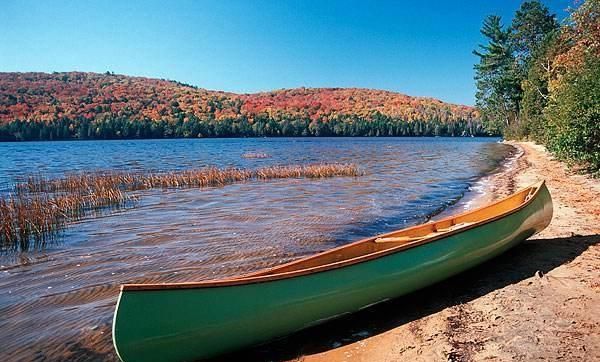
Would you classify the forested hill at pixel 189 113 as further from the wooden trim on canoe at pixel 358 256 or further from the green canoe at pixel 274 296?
the green canoe at pixel 274 296

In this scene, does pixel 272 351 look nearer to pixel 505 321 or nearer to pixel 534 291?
pixel 505 321

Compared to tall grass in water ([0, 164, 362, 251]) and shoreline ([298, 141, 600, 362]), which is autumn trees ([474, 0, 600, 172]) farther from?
tall grass in water ([0, 164, 362, 251])

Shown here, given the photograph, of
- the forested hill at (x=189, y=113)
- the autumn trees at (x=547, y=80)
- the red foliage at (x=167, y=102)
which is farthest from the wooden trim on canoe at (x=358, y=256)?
the red foliage at (x=167, y=102)

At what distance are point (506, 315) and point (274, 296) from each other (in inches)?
115

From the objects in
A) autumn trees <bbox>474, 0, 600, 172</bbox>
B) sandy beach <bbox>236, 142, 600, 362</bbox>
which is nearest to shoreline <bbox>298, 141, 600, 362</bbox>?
sandy beach <bbox>236, 142, 600, 362</bbox>

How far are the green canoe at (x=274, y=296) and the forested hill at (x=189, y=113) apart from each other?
10662 cm

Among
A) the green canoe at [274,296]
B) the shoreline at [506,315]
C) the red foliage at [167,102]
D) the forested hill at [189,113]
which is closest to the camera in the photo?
the green canoe at [274,296]

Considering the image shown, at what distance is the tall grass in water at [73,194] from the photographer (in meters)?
10.4

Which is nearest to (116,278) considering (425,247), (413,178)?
(425,247)

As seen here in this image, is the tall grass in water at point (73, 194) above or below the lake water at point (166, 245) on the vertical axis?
above

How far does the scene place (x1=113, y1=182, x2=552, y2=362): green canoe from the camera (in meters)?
4.02

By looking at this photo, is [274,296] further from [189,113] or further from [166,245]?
[189,113]

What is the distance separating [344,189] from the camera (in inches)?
768

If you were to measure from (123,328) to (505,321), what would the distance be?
14.0ft
